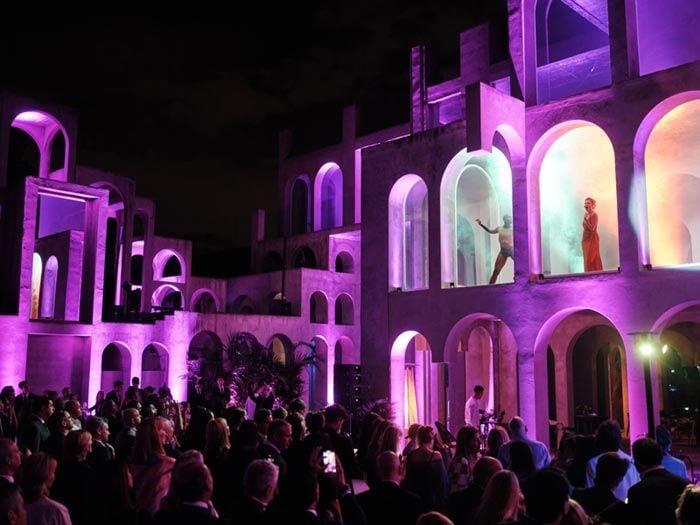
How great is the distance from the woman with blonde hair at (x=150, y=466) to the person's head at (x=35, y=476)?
0.68 m

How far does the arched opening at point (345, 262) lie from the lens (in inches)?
1307

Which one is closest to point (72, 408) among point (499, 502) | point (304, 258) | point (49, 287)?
point (499, 502)

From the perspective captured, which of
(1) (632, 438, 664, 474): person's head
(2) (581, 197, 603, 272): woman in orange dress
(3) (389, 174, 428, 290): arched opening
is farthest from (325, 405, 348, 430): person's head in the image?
(3) (389, 174, 428, 290): arched opening

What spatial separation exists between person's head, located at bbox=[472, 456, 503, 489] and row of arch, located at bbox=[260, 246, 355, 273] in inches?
1060

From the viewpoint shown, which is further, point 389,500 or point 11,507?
point 389,500

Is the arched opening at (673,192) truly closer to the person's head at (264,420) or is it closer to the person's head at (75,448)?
the person's head at (264,420)

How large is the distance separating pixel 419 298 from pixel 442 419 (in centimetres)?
291

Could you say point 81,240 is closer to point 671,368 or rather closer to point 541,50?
point 541,50

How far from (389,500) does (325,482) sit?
0.65m

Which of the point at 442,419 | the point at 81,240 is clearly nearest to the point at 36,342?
the point at 81,240

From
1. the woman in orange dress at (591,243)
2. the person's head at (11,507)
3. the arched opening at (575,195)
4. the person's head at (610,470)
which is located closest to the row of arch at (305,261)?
the arched opening at (575,195)

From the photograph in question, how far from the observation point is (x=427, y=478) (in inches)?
233

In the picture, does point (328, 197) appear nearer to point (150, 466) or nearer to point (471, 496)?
point (150, 466)

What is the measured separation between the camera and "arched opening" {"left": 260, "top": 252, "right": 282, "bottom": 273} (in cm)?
3581
